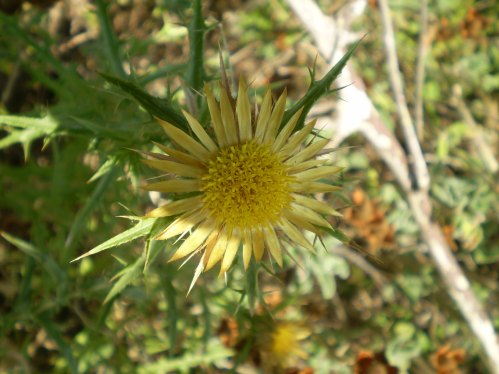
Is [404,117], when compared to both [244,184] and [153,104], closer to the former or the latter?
[244,184]

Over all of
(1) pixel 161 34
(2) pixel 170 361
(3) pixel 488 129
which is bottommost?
(2) pixel 170 361

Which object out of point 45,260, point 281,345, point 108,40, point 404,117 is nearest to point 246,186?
point 108,40

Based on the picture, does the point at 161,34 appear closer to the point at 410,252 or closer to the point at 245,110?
the point at 245,110

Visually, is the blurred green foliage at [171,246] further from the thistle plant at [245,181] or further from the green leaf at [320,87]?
the green leaf at [320,87]

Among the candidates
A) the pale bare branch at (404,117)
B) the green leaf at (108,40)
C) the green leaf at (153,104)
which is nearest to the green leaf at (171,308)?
the green leaf at (153,104)

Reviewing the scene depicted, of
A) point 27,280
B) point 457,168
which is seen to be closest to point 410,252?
point 457,168

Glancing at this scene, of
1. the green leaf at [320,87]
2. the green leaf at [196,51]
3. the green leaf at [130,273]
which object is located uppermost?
the green leaf at [196,51]
